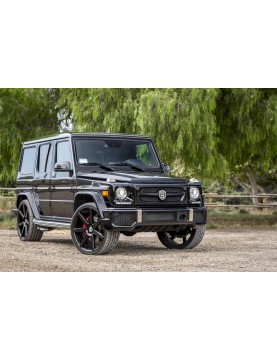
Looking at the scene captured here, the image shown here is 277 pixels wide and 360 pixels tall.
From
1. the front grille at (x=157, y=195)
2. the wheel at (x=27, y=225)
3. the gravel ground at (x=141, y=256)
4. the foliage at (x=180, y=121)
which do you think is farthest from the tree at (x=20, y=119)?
the front grille at (x=157, y=195)

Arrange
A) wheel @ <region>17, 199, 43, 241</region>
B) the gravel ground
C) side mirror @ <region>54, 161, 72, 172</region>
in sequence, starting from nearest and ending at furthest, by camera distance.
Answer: the gravel ground → side mirror @ <region>54, 161, 72, 172</region> → wheel @ <region>17, 199, 43, 241</region>

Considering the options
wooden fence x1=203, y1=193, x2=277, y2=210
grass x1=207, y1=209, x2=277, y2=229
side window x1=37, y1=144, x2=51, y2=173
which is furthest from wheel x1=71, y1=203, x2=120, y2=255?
wooden fence x1=203, y1=193, x2=277, y2=210

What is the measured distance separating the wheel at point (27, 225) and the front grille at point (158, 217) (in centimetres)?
358

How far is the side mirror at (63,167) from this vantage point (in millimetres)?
12109

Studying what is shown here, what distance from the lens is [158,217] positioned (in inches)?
445

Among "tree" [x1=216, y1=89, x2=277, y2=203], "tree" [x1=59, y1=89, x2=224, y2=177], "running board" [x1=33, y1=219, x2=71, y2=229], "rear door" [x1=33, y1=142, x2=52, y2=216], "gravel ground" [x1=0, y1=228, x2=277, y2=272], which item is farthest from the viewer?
"tree" [x1=216, y1=89, x2=277, y2=203]

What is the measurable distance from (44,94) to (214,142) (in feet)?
24.4

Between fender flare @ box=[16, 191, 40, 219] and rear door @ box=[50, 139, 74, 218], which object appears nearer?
rear door @ box=[50, 139, 74, 218]

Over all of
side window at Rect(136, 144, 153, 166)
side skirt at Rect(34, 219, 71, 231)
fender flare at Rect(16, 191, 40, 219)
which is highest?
side window at Rect(136, 144, 153, 166)

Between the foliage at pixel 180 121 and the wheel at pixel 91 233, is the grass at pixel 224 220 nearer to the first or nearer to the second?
the foliage at pixel 180 121

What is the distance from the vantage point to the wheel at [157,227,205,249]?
12469 millimetres

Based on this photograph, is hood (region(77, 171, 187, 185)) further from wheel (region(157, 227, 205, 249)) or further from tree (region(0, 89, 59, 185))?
tree (region(0, 89, 59, 185))

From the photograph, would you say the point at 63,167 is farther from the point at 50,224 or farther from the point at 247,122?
the point at 247,122

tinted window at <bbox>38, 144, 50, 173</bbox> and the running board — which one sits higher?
tinted window at <bbox>38, 144, 50, 173</bbox>
